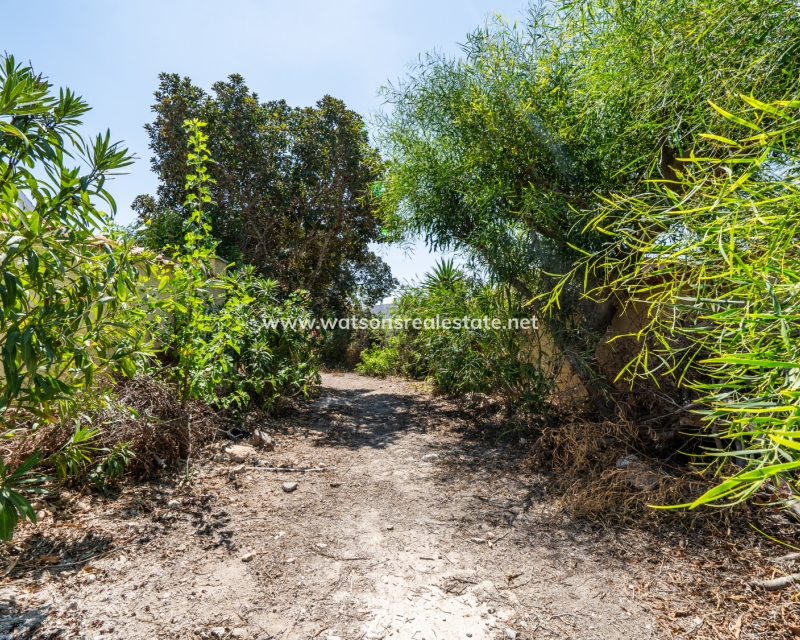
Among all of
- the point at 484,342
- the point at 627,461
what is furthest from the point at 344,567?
the point at 484,342

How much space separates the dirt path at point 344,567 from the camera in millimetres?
1847

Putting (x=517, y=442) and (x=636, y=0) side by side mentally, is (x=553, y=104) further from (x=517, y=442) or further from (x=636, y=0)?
(x=517, y=442)

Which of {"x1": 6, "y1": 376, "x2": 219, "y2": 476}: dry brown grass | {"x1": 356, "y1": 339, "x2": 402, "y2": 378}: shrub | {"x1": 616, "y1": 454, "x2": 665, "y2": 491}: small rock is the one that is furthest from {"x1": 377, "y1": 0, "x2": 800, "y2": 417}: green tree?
{"x1": 356, "y1": 339, "x2": 402, "y2": 378}: shrub

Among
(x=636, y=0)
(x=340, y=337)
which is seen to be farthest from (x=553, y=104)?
(x=340, y=337)

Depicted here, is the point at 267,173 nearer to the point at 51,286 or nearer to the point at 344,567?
the point at 51,286

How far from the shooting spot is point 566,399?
13.9 ft

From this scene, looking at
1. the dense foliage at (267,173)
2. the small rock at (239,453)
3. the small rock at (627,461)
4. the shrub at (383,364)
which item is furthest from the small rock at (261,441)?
the shrub at (383,364)

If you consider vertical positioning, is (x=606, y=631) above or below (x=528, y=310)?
below

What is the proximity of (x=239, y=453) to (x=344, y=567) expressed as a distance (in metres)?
1.84

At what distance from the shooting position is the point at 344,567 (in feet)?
7.55

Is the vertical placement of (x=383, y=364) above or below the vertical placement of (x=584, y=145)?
below

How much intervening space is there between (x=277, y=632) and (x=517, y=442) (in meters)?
3.11

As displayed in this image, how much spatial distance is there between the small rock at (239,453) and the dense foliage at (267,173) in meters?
5.27

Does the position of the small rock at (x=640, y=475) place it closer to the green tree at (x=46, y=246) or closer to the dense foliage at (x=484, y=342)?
the dense foliage at (x=484, y=342)
